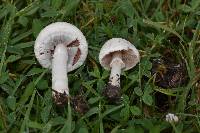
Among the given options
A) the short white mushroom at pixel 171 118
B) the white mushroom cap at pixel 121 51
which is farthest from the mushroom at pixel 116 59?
the short white mushroom at pixel 171 118

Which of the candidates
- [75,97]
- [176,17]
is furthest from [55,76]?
[176,17]

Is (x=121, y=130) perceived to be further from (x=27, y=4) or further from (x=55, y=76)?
(x=27, y=4)

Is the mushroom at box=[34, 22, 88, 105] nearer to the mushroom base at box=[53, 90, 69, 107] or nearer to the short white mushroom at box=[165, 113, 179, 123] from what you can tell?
the mushroom base at box=[53, 90, 69, 107]

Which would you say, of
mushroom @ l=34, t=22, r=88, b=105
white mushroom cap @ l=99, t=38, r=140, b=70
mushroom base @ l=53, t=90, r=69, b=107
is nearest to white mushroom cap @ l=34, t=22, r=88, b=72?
mushroom @ l=34, t=22, r=88, b=105

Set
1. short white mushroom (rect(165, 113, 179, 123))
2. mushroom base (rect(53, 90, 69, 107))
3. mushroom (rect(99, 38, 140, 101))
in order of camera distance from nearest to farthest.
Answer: short white mushroom (rect(165, 113, 179, 123)) < mushroom base (rect(53, 90, 69, 107)) < mushroom (rect(99, 38, 140, 101))

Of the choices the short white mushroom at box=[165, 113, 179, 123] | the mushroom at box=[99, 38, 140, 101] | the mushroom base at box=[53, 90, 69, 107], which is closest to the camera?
the short white mushroom at box=[165, 113, 179, 123]

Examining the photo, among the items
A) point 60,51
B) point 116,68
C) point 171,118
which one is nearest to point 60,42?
point 60,51

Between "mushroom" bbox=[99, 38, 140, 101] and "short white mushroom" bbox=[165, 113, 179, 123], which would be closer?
"short white mushroom" bbox=[165, 113, 179, 123]
